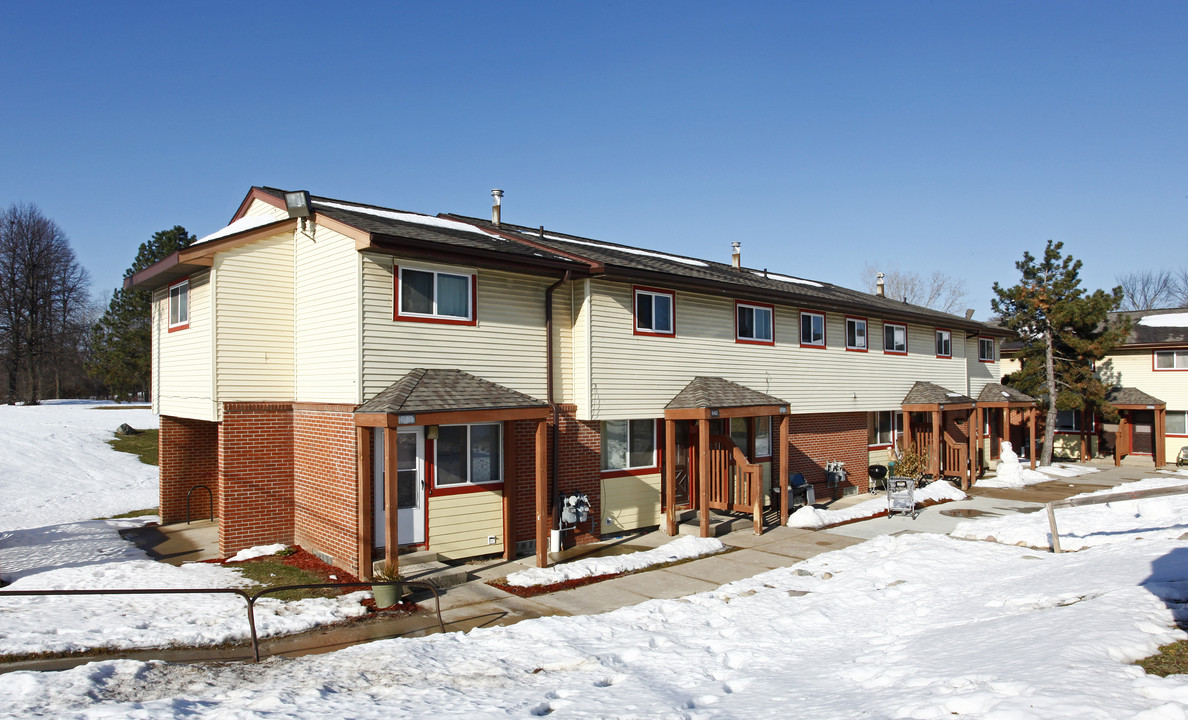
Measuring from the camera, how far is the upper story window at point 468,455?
12.2 metres

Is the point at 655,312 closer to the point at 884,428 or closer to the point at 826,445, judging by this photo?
the point at 826,445

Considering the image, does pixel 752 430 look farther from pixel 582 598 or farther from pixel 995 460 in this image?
pixel 995 460

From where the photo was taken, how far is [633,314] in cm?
1477

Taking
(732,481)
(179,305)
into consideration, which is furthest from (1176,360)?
(179,305)

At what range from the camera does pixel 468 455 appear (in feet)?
40.9

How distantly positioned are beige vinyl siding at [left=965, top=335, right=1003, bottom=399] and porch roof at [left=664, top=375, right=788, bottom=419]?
13721mm

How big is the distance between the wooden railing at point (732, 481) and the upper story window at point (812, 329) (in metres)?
4.73

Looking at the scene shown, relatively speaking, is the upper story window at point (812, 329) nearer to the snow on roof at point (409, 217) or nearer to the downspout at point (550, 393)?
the downspout at point (550, 393)

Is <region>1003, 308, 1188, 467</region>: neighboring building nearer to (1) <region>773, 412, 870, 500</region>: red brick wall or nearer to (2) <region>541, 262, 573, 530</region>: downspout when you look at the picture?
(1) <region>773, 412, 870, 500</region>: red brick wall

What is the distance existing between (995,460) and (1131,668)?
2570cm

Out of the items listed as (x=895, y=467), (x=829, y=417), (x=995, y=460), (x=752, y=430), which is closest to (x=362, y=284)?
(x=752, y=430)

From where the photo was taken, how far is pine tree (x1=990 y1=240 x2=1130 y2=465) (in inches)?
1011

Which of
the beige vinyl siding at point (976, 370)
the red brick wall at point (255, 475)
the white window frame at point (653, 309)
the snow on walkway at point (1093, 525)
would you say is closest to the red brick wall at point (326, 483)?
the red brick wall at point (255, 475)

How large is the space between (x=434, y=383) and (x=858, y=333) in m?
14.0
